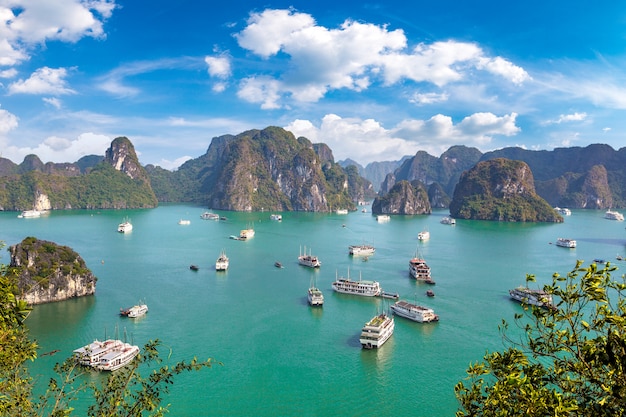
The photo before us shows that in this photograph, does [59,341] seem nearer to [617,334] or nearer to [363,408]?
[363,408]

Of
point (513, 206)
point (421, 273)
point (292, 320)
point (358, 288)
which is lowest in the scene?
point (292, 320)

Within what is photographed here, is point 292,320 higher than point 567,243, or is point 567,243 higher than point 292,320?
point 567,243

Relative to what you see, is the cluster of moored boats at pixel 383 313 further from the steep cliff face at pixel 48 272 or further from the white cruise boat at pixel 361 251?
the steep cliff face at pixel 48 272

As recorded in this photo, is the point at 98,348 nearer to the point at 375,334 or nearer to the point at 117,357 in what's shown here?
the point at 117,357

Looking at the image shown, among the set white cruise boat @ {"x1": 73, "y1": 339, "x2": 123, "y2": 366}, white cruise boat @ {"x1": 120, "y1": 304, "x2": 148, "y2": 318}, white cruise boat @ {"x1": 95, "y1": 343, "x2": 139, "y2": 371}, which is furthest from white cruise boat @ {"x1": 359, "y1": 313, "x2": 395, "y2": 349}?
white cruise boat @ {"x1": 120, "y1": 304, "x2": 148, "y2": 318}

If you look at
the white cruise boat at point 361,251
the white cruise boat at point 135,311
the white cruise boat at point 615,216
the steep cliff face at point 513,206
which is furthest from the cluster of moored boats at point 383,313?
the white cruise boat at point 615,216

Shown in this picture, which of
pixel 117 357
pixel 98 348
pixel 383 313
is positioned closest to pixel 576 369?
pixel 117 357

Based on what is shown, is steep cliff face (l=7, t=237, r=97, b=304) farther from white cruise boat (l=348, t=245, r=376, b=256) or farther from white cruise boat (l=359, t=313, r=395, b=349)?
white cruise boat (l=348, t=245, r=376, b=256)
